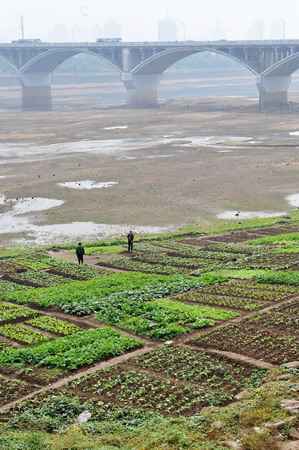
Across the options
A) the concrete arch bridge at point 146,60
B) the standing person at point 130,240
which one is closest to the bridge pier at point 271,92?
the concrete arch bridge at point 146,60

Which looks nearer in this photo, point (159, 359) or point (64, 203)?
point (159, 359)

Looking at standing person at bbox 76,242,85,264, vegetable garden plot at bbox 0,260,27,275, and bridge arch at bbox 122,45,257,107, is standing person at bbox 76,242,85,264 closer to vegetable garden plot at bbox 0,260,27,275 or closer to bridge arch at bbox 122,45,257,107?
vegetable garden plot at bbox 0,260,27,275

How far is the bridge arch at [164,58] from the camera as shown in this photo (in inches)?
5300

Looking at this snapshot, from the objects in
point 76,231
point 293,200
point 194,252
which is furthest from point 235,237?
point 293,200

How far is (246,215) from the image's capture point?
49.8 meters

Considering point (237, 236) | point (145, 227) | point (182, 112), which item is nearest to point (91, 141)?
point (182, 112)

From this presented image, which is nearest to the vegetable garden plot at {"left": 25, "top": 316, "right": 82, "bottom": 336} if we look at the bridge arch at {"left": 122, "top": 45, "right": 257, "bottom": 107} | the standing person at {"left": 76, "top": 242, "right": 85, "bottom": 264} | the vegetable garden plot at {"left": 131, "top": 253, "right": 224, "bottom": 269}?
the standing person at {"left": 76, "top": 242, "right": 85, "bottom": 264}

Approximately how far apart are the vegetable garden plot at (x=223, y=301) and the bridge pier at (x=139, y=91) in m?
115

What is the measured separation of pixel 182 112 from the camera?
125250 millimetres

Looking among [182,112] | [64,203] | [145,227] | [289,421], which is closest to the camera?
[289,421]

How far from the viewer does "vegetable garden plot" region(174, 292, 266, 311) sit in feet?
87.5

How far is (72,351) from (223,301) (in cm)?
798

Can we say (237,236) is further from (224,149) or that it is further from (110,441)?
(224,149)

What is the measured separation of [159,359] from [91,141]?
2840 inches
